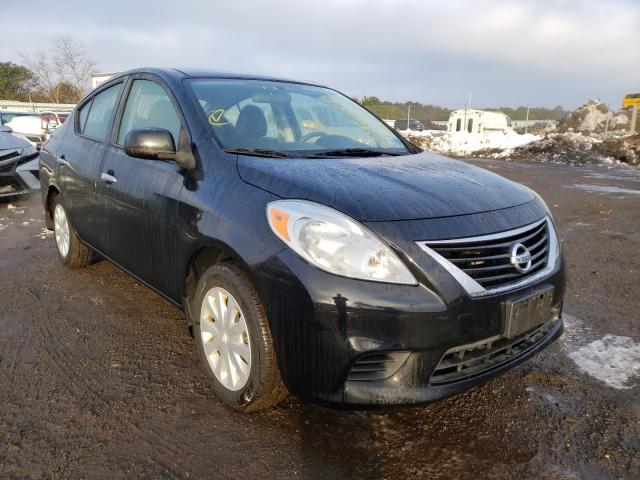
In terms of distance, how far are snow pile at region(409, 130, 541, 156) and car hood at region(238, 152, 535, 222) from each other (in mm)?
20183

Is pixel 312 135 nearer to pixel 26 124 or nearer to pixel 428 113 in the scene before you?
pixel 26 124

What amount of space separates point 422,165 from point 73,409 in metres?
2.15

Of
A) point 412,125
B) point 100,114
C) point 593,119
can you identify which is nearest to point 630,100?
point 593,119

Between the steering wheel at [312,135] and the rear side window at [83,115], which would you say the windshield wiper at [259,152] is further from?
the rear side window at [83,115]

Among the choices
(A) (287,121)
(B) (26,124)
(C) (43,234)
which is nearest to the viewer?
(A) (287,121)

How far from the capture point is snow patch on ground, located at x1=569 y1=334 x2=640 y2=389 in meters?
2.81

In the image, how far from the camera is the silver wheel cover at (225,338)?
2.30 metres

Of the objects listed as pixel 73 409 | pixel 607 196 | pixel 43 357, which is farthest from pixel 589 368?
pixel 607 196

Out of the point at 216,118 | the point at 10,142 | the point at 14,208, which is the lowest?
the point at 14,208

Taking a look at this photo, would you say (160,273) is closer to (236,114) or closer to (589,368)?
(236,114)

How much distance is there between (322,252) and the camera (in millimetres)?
1971

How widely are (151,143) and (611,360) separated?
287 centimetres

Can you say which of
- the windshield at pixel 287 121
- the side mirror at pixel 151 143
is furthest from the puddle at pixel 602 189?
the side mirror at pixel 151 143

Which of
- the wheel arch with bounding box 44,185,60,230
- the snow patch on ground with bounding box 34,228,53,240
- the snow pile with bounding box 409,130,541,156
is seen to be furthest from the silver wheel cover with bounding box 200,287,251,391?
the snow pile with bounding box 409,130,541,156
